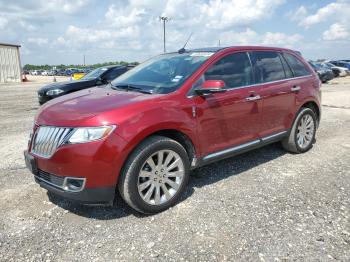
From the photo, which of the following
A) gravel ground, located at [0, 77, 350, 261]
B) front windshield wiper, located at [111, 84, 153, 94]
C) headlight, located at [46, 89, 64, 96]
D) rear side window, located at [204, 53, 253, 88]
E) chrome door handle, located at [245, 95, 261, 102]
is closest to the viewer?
gravel ground, located at [0, 77, 350, 261]

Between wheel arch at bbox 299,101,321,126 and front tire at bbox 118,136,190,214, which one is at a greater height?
wheel arch at bbox 299,101,321,126

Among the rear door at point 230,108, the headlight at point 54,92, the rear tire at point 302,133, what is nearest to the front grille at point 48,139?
the rear door at point 230,108

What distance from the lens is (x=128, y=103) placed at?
358cm

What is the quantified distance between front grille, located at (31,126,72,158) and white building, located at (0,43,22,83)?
37.4 meters

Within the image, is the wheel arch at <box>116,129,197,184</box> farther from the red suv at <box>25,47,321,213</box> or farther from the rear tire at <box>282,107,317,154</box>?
the rear tire at <box>282,107,317,154</box>

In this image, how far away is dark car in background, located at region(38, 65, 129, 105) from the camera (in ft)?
32.8

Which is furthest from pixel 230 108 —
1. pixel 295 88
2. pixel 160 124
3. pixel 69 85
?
pixel 69 85

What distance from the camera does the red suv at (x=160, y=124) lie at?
3322 mm

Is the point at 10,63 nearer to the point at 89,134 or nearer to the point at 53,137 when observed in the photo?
the point at 53,137

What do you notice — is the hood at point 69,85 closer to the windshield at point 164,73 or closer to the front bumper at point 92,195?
the windshield at point 164,73

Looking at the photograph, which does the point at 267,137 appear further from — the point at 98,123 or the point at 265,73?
the point at 98,123

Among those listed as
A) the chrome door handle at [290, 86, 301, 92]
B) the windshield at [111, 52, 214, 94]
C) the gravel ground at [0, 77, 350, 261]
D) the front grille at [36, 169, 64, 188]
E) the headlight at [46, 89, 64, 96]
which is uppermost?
the windshield at [111, 52, 214, 94]

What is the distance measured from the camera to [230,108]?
4.38 m

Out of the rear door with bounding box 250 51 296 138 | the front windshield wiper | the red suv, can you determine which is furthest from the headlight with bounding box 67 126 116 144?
the rear door with bounding box 250 51 296 138
